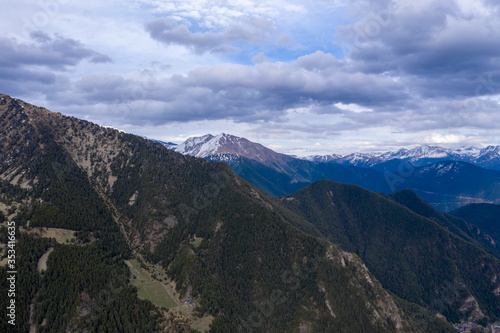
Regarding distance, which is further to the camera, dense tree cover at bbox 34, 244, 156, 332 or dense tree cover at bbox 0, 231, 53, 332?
dense tree cover at bbox 34, 244, 156, 332

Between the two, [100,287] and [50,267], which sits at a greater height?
[50,267]

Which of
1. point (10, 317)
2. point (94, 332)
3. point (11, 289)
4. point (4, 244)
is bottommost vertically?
point (94, 332)

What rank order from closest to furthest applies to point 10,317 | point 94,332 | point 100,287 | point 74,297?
1. point 10,317
2. point 94,332
3. point 74,297
4. point 100,287

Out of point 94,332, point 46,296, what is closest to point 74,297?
point 46,296

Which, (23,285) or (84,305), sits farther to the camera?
(84,305)

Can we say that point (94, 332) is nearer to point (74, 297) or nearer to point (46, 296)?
point (74, 297)

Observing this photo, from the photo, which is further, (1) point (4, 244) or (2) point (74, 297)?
(1) point (4, 244)

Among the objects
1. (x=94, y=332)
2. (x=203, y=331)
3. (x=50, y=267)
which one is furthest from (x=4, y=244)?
(x=203, y=331)

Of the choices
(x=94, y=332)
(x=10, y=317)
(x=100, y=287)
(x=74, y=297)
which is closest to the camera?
(x=10, y=317)

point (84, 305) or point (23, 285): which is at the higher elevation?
point (23, 285)

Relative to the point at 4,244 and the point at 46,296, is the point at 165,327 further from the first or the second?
the point at 4,244

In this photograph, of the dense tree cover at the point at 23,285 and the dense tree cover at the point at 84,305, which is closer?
the dense tree cover at the point at 23,285
